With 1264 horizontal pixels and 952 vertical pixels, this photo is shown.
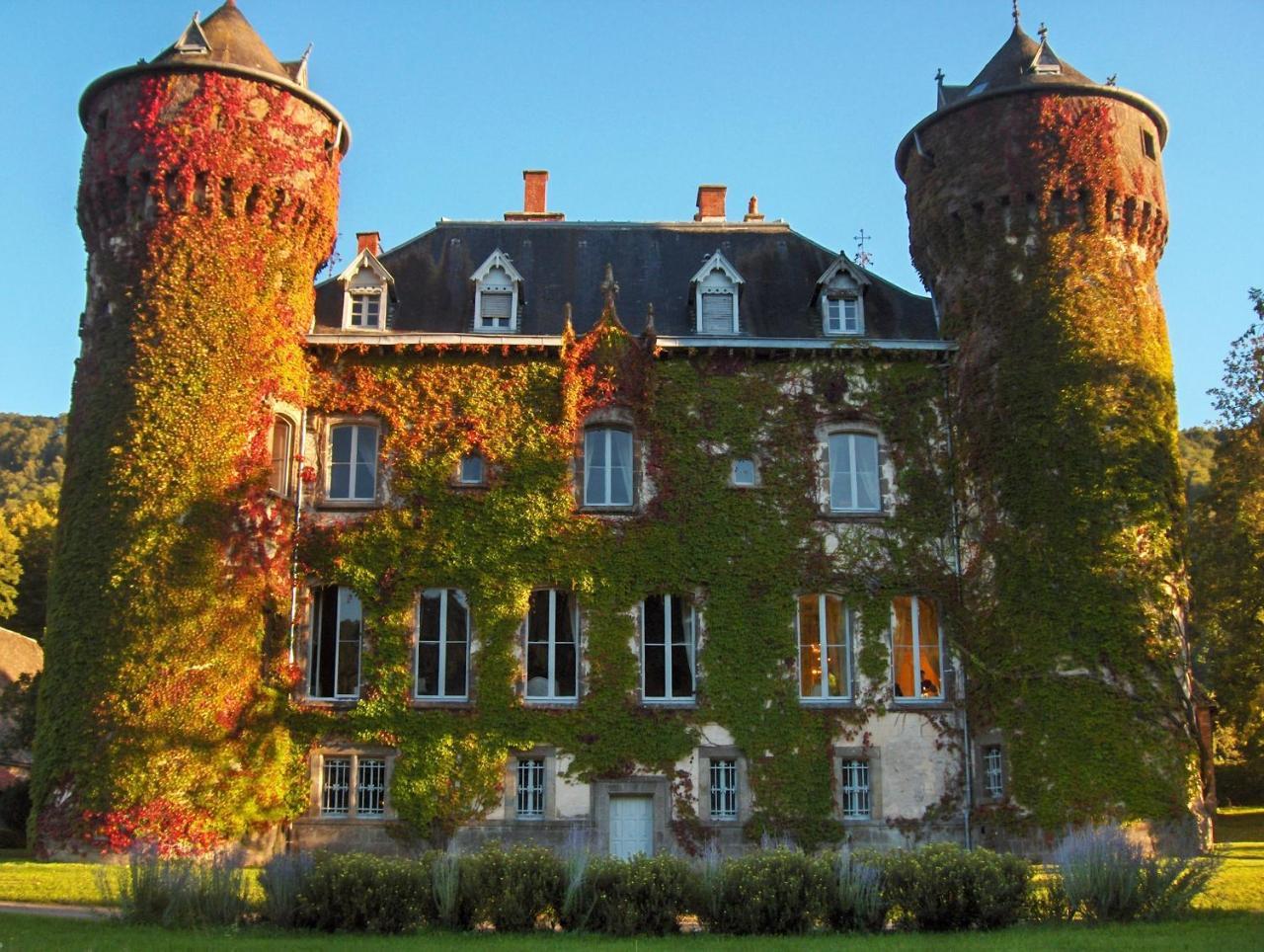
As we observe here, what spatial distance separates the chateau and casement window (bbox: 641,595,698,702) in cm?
7

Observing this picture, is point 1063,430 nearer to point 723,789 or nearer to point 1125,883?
point 723,789

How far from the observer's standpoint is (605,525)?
89.7 feet

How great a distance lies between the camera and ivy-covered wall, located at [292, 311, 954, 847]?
1030 inches

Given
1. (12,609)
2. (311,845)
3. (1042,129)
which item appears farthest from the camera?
(12,609)

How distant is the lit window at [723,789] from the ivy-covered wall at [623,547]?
0.53 metres

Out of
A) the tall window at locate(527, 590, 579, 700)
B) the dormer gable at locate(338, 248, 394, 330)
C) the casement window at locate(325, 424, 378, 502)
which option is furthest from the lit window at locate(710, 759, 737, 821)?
the dormer gable at locate(338, 248, 394, 330)

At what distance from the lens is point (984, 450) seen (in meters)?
27.1

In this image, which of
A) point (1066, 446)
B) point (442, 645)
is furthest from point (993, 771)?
point (442, 645)

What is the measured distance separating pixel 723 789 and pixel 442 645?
252 inches

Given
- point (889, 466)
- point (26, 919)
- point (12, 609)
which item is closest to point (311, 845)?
point (26, 919)

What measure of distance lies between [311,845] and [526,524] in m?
7.63

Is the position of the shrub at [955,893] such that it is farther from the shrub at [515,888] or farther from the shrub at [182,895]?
the shrub at [182,895]

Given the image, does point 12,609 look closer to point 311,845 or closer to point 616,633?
point 311,845

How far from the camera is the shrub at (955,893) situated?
16.5 metres
